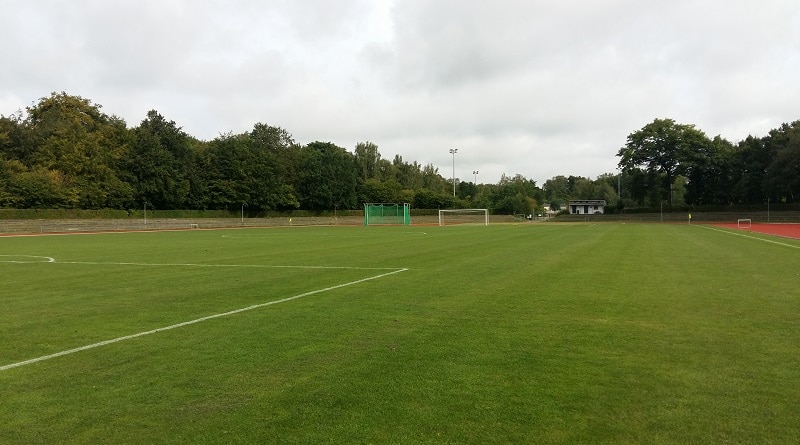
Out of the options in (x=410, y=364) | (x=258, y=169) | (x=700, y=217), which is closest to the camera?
(x=410, y=364)

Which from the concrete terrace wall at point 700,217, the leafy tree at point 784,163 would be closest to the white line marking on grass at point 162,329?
the concrete terrace wall at point 700,217

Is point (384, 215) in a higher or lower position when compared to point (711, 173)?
lower

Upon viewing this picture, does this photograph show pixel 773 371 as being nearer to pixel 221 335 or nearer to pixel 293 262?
pixel 221 335

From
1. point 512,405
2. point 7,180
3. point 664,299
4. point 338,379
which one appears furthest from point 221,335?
point 7,180

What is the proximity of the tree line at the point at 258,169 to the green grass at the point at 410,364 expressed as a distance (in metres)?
55.2

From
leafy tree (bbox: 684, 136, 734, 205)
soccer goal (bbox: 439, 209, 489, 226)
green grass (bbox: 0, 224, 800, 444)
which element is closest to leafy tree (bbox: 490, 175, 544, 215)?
soccer goal (bbox: 439, 209, 489, 226)

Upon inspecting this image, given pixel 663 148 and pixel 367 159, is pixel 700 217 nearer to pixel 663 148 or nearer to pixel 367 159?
pixel 663 148

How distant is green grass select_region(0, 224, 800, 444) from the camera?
372cm

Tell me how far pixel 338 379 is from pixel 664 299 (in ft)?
21.8

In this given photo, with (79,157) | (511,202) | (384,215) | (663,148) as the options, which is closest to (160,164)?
(79,157)

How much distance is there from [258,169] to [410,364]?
70.7 m

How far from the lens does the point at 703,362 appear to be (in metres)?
5.18

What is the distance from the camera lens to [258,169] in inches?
2847

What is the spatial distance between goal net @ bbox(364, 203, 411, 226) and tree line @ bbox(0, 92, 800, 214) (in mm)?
5409
